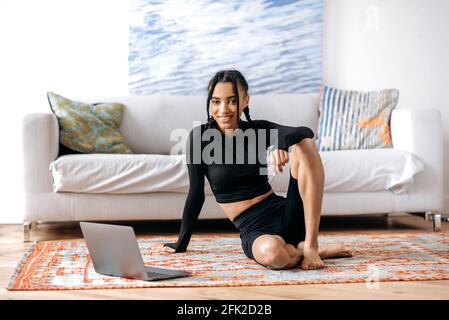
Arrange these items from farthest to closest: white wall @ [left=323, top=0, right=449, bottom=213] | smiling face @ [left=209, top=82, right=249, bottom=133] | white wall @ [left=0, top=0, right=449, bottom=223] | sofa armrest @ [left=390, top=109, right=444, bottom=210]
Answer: white wall @ [left=323, top=0, right=449, bottom=213] → white wall @ [left=0, top=0, right=449, bottom=223] → sofa armrest @ [left=390, top=109, right=444, bottom=210] → smiling face @ [left=209, top=82, right=249, bottom=133]

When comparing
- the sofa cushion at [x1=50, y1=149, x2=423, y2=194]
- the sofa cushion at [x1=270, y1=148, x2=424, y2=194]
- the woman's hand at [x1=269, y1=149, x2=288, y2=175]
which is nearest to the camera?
the woman's hand at [x1=269, y1=149, x2=288, y2=175]

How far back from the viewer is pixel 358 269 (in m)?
2.42

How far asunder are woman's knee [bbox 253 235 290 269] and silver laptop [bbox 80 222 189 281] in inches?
11.4

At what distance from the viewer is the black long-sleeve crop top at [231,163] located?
8.35ft

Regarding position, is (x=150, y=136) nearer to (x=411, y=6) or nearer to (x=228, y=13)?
(x=228, y=13)

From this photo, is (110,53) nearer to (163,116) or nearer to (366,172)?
(163,116)

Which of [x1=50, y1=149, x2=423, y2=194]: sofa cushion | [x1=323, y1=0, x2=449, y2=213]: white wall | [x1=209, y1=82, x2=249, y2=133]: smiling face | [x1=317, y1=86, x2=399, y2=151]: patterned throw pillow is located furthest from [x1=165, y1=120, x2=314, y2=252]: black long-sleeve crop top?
[x1=323, y1=0, x2=449, y2=213]: white wall

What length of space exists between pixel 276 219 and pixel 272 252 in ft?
0.64

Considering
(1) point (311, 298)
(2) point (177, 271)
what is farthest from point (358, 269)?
(2) point (177, 271)

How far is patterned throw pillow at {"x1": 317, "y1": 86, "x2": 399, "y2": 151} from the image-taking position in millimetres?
3939

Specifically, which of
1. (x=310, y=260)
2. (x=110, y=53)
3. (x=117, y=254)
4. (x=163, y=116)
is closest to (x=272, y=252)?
(x=310, y=260)

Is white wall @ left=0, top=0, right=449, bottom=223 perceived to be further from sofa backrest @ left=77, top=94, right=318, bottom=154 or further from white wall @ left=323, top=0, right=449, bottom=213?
sofa backrest @ left=77, top=94, right=318, bottom=154

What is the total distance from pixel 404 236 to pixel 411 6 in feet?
6.28

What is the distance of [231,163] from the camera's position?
2.55 metres
